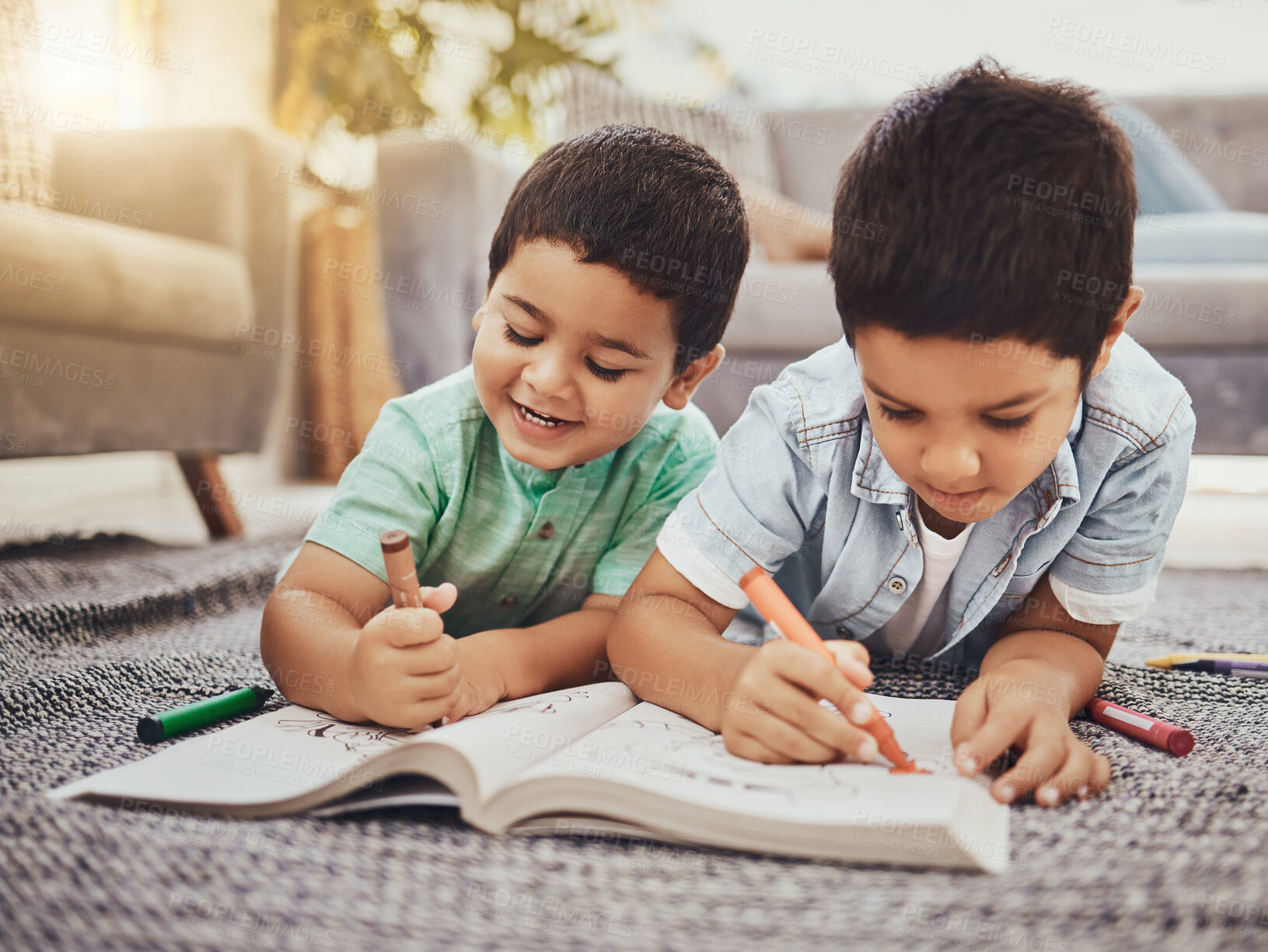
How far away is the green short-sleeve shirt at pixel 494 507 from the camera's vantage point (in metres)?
0.74

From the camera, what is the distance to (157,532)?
1554 mm

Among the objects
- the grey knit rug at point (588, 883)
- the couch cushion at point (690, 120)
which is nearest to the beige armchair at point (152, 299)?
the couch cushion at point (690, 120)

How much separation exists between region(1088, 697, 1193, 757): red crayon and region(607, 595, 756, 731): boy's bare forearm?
0.24m

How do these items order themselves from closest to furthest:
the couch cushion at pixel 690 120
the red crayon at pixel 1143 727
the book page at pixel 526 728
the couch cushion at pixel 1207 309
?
the book page at pixel 526 728 < the red crayon at pixel 1143 727 < the couch cushion at pixel 1207 309 < the couch cushion at pixel 690 120

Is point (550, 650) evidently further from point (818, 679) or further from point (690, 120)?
point (690, 120)

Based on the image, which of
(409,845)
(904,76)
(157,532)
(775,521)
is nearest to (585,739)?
(409,845)

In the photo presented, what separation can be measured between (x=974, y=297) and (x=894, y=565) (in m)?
0.26

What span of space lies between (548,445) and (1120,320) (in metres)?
0.39

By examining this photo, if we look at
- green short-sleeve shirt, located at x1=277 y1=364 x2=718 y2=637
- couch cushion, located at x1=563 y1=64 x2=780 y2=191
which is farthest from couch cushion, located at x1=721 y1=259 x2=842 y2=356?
green short-sleeve shirt, located at x1=277 y1=364 x2=718 y2=637

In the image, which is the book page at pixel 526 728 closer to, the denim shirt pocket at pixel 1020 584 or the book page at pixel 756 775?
the book page at pixel 756 775

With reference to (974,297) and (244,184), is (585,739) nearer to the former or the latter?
(974,297)

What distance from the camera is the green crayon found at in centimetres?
59

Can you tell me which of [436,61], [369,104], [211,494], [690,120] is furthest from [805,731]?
[436,61]

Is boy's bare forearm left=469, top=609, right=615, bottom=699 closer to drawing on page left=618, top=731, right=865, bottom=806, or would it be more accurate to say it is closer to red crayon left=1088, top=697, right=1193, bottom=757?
drawing on page left=618, top=731, right=865, bottom=806
